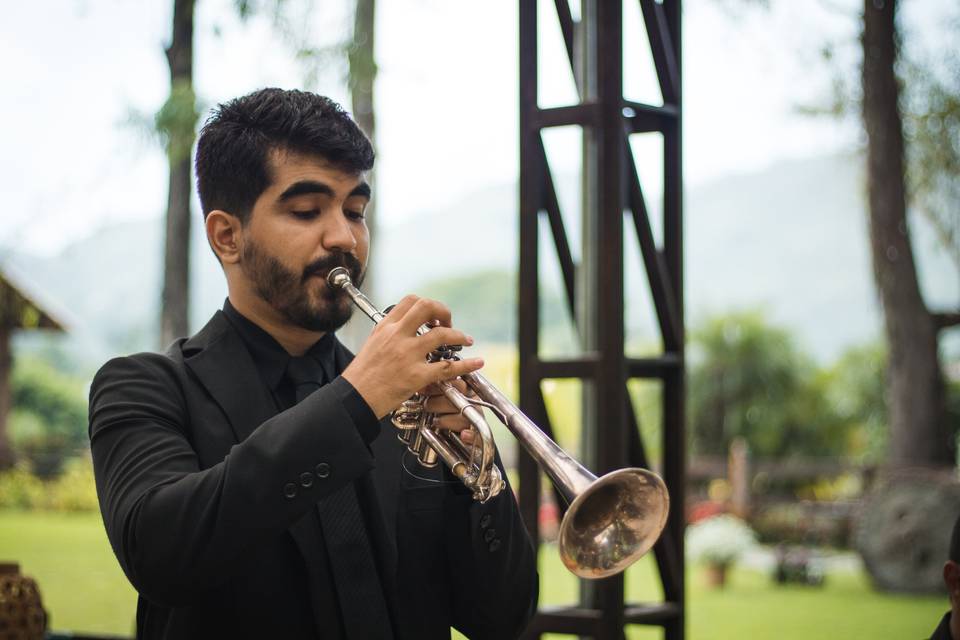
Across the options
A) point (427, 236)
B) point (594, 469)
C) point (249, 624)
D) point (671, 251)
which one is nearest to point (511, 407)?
point (249, 624)

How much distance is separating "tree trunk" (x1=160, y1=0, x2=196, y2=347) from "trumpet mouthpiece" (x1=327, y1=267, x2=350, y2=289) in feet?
19.4

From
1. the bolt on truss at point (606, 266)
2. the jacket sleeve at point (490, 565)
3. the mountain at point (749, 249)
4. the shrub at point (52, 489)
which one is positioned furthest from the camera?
the mountain at point (749, 249)

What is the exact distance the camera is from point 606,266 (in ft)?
11.2

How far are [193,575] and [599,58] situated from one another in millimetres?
2487

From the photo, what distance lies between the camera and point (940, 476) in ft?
26.9

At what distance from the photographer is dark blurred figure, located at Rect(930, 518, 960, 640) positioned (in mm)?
1820

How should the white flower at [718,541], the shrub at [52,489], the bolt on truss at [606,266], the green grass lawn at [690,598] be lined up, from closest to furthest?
1. the bolt on truss at [606,266]
2. the green grass lawn at [690,598]
3. the white flower at [718,541]
4. the shrub at [52,489]

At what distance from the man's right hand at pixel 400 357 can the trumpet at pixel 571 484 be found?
0.23 feet

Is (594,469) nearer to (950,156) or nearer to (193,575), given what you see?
(193,575)

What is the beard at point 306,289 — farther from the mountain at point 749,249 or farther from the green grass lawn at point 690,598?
the mountain at point 749,249

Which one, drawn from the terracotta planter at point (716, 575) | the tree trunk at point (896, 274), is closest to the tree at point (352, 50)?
the terracotta planter at point (716, 575)

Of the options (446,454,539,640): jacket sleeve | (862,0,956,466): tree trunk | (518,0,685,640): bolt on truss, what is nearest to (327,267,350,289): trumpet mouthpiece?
(446,454,539,640): jacket sleeve

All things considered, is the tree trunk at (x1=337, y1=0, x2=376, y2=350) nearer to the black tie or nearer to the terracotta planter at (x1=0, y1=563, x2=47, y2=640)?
the terracotta planter at (x1=0, y1=563, x2=47, y2=640)

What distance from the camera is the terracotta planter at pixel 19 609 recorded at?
8.57 feet
